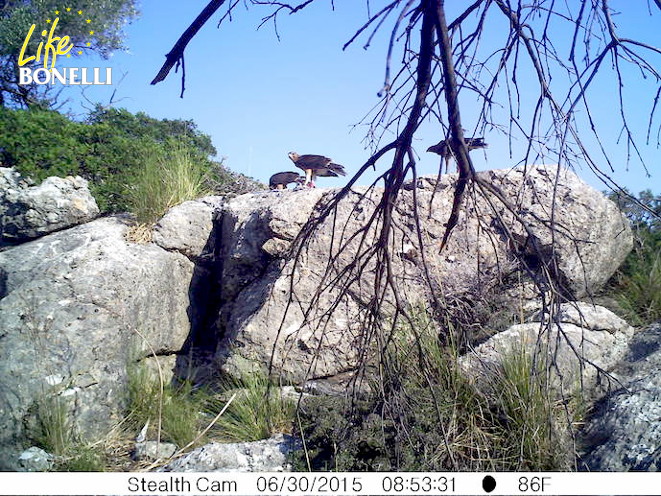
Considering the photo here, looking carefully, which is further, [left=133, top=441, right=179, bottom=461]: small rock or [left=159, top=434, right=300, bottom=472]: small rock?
[left=133, top=441, right=179, bottom=461]: small rock

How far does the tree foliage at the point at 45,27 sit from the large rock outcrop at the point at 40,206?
3.46m

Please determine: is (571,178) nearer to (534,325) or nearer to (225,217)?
(534,325)

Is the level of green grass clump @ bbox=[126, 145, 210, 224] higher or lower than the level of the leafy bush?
higher

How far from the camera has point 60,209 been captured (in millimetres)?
6035

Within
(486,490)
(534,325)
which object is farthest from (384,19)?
(534,325)

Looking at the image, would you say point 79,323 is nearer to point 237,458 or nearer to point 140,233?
point 140,233

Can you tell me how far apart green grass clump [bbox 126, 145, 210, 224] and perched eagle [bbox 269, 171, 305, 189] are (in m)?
0.87

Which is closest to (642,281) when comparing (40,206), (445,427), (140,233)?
(445,427)

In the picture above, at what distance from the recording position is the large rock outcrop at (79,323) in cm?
433

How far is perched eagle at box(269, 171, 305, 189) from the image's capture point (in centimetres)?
697

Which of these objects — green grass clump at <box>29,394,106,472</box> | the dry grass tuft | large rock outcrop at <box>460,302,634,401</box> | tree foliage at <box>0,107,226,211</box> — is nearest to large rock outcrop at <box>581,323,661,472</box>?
large rock outcrop at <box>460,302,634,401</box>

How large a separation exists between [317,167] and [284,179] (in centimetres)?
62

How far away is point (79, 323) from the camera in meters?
4.70

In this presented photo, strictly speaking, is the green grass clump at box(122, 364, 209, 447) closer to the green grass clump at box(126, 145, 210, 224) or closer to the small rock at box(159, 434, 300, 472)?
the small rock at box(159, 434, 300, 472)
